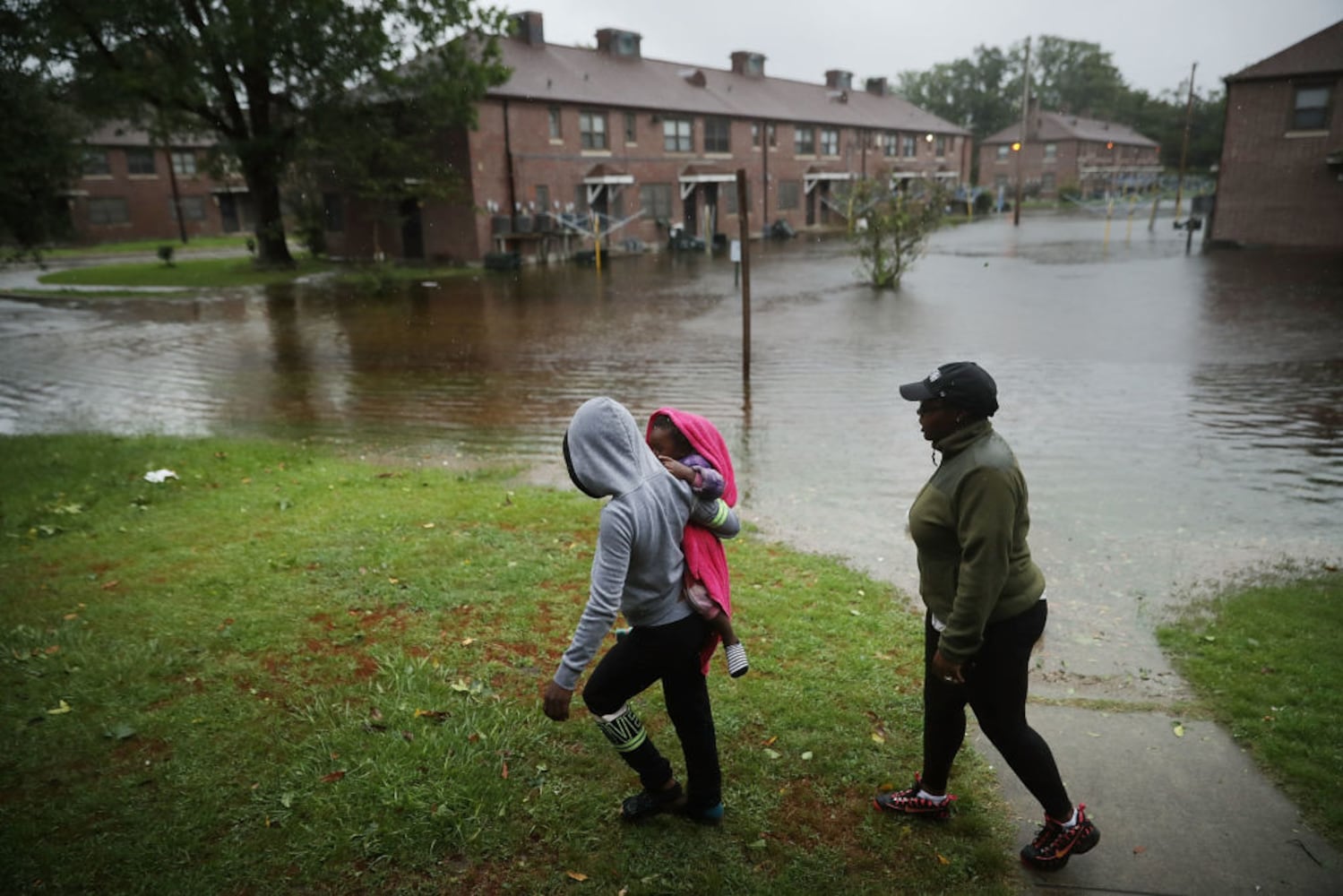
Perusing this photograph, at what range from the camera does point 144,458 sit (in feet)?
29.5

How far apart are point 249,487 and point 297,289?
22.2 meters

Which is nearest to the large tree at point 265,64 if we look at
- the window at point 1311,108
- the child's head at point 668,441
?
the child's head at point 668,441

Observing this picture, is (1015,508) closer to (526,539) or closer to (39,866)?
(39,866)

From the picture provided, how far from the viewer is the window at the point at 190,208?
173 feet

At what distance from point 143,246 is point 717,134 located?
105ft

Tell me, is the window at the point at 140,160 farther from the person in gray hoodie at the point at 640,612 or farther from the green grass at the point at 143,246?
the person in gray hoodie at the point at 640,612

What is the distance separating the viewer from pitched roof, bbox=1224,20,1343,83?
31422 millimetres

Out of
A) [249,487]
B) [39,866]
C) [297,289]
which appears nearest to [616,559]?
[39,866]

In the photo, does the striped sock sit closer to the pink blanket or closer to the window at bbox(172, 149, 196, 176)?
the pink blanket

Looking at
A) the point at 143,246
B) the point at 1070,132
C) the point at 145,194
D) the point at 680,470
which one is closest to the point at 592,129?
the point at 143,246

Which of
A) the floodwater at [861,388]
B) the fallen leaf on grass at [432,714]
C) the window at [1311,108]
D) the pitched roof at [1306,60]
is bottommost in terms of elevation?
the floodwater at [861,388]

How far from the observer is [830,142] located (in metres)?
53.8

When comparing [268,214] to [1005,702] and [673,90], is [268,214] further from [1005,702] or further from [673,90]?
[1005,702]

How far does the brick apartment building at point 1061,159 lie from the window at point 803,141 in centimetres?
3616
